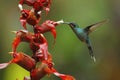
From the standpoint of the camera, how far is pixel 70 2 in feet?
31.7

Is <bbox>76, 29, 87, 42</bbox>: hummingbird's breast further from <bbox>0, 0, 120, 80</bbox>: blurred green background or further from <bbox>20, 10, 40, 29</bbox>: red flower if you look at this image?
<bbox>0, 0, 120, 80</bbox>: blurred green background

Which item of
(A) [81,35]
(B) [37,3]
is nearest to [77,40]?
(A) [81,35]

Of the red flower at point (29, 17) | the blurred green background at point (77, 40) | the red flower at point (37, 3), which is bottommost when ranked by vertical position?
the blurred green background at point (77, 40)

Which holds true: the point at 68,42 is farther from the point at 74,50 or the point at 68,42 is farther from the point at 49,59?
the point at 49,59

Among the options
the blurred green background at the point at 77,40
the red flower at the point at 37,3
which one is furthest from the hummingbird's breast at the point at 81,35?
the blurred green background at the point at 77,40

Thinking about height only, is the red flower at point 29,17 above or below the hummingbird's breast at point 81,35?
above

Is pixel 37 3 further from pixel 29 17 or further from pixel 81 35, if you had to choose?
pixel 81 35

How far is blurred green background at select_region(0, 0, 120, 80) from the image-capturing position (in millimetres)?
9031

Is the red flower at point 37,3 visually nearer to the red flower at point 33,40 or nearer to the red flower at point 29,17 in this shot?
the red flower at point 29,17

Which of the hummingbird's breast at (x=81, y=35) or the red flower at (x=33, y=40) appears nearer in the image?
the red flower at (x=33, y=40)

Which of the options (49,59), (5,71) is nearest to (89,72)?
(5,71)

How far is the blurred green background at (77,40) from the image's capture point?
356 inches

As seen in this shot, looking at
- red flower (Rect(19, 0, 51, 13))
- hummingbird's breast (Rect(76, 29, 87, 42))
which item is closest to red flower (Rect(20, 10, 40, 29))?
red flower (Rect(19, 0, 51, 13))

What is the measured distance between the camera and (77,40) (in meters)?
9.09
